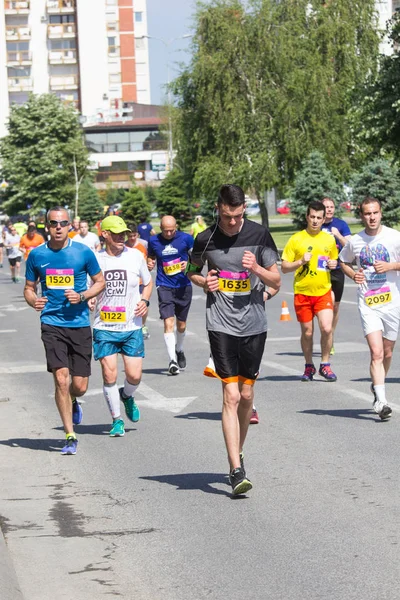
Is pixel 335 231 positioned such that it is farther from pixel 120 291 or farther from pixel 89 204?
pixel 89 204

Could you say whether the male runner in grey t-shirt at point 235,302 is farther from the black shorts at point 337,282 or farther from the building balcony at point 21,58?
the building balcony at point 21,58

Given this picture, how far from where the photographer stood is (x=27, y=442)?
10.2 metres

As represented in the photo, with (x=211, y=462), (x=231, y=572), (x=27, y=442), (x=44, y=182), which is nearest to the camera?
(x=231, y=572)

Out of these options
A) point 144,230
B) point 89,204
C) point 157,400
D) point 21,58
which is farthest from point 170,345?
point 21,58

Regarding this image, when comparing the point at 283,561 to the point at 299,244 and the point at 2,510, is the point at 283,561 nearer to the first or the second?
the point at 2,510

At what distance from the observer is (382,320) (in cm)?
1076

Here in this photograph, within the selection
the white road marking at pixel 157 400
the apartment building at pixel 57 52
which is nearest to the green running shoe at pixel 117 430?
the white road marking at pixel 157 400

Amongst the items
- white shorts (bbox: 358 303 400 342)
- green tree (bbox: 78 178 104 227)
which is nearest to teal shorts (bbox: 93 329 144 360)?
white shorts (bbox: 358 303 400 342)

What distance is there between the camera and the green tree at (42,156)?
95688 millimetres

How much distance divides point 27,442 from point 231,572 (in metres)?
4.49

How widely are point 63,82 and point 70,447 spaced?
121 metres

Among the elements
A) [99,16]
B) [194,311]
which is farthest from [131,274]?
[99,16]

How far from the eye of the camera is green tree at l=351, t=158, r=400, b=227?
5728 centimetres

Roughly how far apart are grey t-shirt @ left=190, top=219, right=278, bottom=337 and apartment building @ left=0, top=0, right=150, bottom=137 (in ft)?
386
